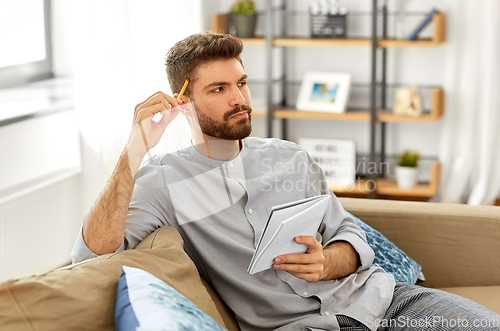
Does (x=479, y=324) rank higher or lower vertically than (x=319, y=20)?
lower

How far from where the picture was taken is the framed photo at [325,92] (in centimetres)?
317

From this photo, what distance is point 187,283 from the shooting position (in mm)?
1093

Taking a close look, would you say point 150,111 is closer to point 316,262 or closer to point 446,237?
point 316,262

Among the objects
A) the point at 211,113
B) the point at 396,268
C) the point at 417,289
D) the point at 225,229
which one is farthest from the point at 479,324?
the point at 211,113

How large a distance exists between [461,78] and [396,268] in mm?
1960

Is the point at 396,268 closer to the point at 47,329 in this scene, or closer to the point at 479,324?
the point at 479,324

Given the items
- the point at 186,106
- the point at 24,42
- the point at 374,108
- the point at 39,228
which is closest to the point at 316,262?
the point at 186,106

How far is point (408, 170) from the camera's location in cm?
310

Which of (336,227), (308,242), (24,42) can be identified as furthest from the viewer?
(24,42)

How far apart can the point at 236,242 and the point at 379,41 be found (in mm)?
2098

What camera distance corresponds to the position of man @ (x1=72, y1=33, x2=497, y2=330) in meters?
1.17

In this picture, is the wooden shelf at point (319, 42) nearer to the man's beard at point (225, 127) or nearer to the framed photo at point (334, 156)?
the framed photo at point (334, 156)

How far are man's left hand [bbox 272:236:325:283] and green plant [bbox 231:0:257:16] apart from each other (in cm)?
227

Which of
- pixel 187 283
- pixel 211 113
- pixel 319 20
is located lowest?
pixel 187 283
